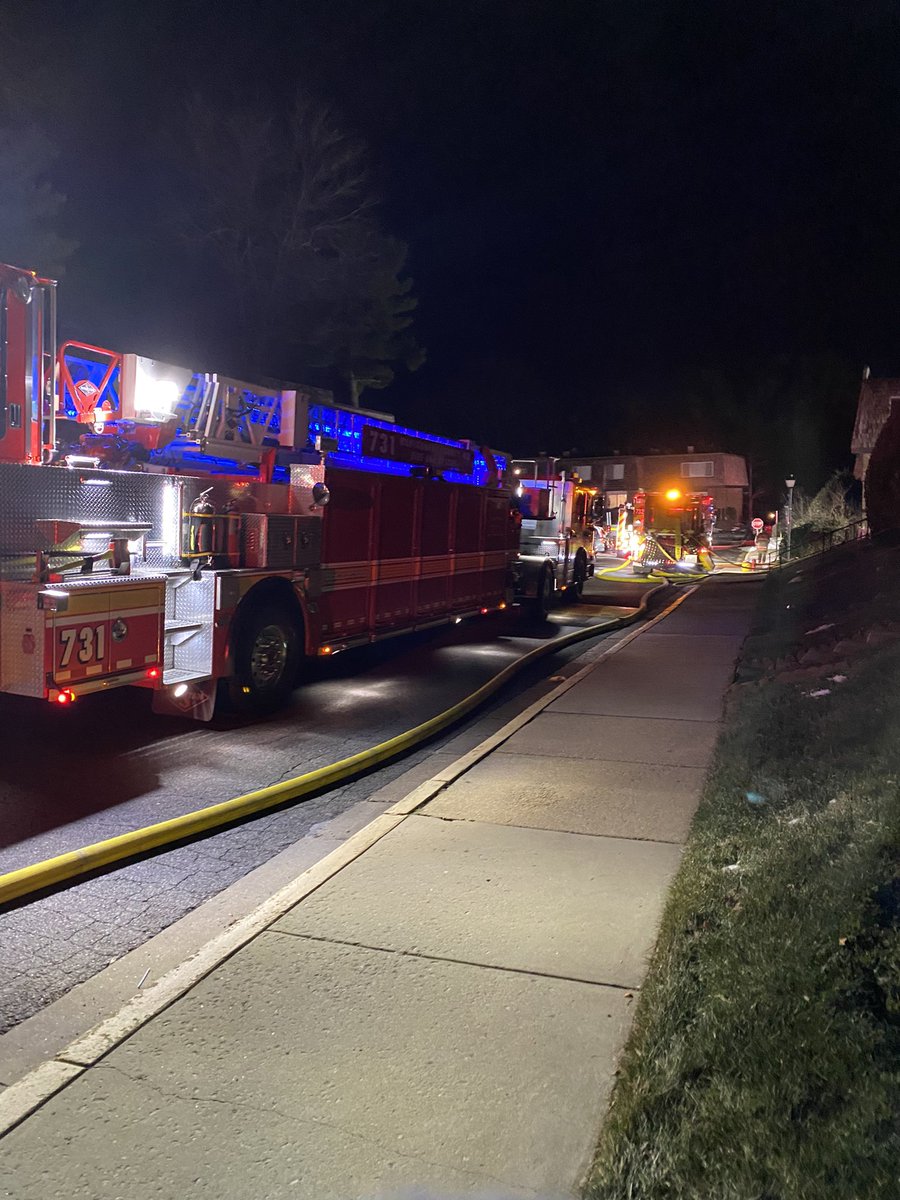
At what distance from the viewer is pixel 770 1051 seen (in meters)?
2.79

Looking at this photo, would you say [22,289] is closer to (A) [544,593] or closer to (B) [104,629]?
(B) [104,629]

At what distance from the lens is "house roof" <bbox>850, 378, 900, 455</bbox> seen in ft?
126

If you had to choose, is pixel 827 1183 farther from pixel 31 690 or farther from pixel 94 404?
pixel 94 404

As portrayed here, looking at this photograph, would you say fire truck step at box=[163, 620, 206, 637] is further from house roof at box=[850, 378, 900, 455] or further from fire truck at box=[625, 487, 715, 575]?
house roof at box=[850, 378, 900, 455]

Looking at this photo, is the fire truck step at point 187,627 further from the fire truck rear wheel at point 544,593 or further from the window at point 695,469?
the window at point 695,469

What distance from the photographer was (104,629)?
6309mm

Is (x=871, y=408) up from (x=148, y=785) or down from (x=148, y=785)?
Answer: up

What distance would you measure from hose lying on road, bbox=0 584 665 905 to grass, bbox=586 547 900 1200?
7.87 feet

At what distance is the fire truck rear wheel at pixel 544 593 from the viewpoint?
1664cm

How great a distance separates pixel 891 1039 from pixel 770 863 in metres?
1.45

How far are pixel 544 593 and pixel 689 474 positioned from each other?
167 ft

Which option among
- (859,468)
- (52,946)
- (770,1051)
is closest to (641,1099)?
(770,1051)

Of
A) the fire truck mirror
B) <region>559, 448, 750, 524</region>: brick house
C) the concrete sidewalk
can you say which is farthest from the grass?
<region>559, 448, 750, 524</region>: brick house

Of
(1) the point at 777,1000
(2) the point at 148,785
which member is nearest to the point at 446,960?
(1) the point at 777,1000
